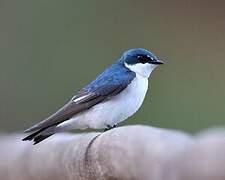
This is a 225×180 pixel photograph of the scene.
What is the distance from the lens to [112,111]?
1.70 meters

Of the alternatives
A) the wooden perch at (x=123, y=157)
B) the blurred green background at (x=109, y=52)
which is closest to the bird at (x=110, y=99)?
the wooden perch at (x=123, y=157)

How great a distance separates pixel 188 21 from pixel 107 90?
1.39 m

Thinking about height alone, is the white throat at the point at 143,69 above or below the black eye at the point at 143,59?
below

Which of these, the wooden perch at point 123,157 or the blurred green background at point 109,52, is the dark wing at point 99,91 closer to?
the wooden perch at point 123,157

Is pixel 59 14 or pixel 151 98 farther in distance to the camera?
pixel 59 14

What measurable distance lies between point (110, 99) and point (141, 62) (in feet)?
0.55

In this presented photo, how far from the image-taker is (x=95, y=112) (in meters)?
1.69

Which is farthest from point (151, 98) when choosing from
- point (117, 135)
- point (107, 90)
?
point (117, 135)

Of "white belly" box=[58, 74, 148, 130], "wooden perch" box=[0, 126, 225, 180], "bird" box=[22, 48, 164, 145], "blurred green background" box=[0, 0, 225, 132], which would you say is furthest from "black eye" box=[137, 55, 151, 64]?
"blurred green background" box=[0, 0, 225, 132]

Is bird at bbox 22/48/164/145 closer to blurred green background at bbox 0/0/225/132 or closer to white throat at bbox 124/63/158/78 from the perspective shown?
white throat at bbox 124/63/158/78

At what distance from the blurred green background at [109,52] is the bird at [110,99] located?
3.39ft

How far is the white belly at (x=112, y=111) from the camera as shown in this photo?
1678 mm

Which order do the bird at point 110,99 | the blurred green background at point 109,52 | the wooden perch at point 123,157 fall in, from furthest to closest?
the blurred green background at point 109,52 → the bird at point 110,99 → the wooden perch at point 123,157

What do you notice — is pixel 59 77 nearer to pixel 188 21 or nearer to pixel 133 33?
pixel 133 33
